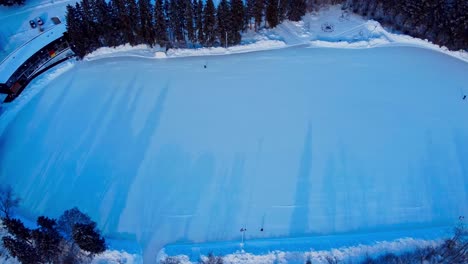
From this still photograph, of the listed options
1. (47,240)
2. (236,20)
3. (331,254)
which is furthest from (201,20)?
(331,254)

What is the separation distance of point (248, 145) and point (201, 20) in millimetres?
13055

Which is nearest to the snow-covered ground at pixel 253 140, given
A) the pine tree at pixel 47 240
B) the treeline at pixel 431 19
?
the treeline at pixel 431 19

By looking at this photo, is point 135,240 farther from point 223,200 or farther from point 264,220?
point 264,220

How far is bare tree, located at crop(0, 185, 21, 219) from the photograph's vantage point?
26.5 m

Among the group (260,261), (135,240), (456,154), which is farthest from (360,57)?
(135,240)

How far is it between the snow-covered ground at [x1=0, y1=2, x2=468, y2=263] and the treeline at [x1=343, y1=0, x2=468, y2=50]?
4.18ft

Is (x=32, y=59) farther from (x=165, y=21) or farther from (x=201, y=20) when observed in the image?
(x=201, y=20)

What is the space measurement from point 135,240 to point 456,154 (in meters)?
24.9

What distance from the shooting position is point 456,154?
3005 cm

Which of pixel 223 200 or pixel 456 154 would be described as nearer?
pixel 223 200

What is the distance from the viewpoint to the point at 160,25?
35.5 m

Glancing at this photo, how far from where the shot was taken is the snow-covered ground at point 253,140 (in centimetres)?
2714

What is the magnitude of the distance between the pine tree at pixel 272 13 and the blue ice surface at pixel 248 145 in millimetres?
3282

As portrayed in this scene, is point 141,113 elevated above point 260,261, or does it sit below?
above
